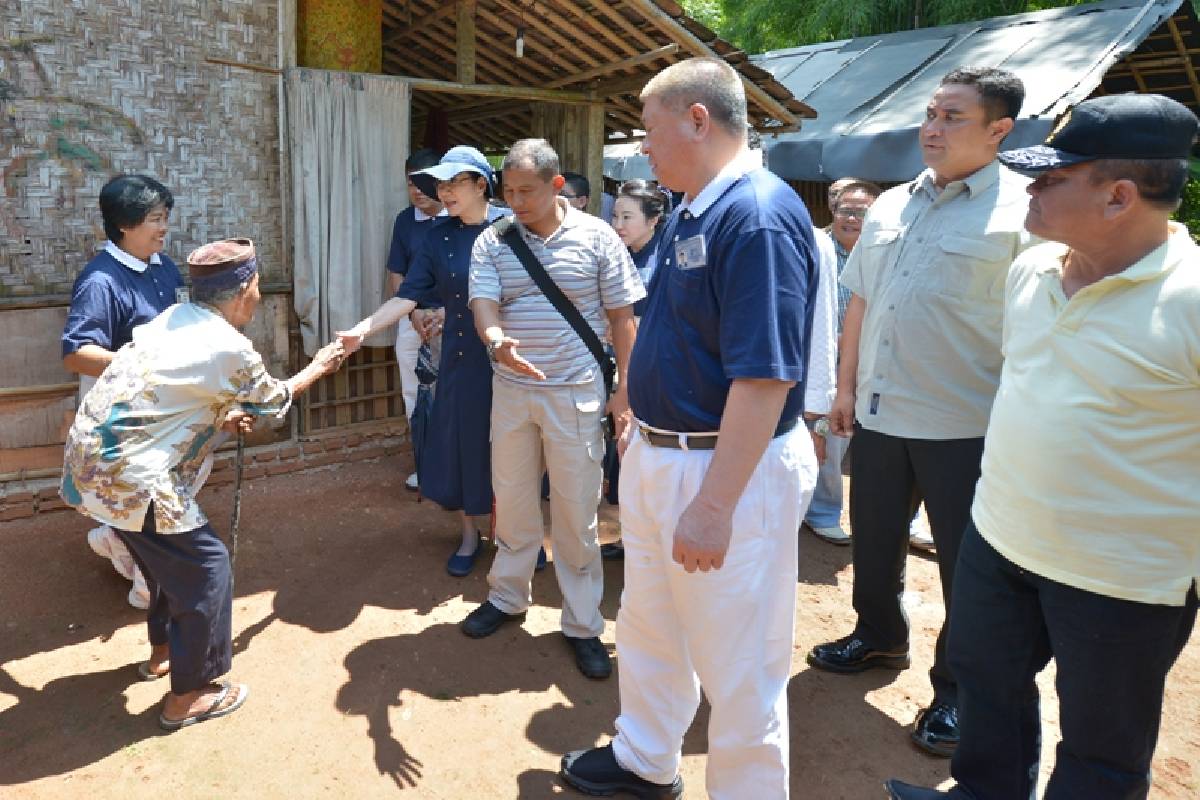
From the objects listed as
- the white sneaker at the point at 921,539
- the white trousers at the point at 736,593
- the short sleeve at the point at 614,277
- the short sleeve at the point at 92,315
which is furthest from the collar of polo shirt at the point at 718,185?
the white sneaker at the point at 921,539

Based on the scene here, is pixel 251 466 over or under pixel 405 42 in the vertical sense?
under

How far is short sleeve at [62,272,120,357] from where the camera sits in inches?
137

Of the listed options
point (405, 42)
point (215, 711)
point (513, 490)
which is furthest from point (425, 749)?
point (405, 42)

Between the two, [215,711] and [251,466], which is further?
[251,466]

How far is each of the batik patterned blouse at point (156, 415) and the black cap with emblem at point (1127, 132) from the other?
240cm

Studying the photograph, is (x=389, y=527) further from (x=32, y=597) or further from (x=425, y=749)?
(x=425, y=749)

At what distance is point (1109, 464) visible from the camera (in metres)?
1.87

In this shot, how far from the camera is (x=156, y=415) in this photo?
270 cm

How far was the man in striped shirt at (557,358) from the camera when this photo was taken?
323 cm

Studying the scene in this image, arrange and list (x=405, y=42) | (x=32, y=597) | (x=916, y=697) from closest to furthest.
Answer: (x=916, y=697) → (x=32, y=597) → (x=405, y=42)

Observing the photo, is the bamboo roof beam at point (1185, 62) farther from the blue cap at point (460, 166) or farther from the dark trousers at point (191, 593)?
the dark trousers at point (191, 593)

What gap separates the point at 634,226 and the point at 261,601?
8.68ft

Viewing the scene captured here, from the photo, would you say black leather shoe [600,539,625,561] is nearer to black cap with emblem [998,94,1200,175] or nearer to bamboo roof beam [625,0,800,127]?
bamboo roof beam [625,0,800,127]

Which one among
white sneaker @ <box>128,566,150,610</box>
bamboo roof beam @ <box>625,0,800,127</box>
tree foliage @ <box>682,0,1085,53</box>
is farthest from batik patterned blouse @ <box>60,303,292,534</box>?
tree foliage @ <box>682,0,1085,53</box>
